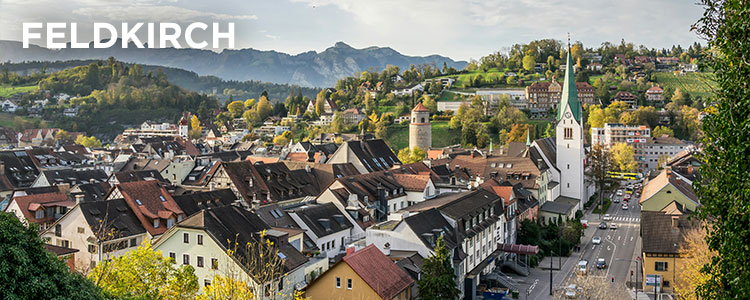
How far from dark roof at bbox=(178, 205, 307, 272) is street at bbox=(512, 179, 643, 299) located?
17.0 m

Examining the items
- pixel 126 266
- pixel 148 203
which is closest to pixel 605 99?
pixel 148 203

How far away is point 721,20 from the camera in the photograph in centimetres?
1330

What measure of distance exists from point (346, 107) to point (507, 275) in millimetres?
117423

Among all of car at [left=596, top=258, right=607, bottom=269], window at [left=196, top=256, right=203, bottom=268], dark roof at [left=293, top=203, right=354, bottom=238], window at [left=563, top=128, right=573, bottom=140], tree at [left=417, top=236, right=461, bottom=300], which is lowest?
car at [left=596, top=258, right=607, bottom=269]

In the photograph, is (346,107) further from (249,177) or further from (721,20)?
(721,20)

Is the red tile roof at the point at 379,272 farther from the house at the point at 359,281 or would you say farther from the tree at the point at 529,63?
the tree at the point at 529,63

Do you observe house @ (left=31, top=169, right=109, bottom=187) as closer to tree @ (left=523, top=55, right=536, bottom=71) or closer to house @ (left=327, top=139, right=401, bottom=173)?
house @ (left=327, top=139, right=401, bottom=173)

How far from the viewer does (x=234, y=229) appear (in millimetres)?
30781

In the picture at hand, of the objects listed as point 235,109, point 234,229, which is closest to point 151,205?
point 234,229

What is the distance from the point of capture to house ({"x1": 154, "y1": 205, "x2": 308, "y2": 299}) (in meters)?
29.2

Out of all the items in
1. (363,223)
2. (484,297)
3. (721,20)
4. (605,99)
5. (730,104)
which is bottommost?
(484,297)

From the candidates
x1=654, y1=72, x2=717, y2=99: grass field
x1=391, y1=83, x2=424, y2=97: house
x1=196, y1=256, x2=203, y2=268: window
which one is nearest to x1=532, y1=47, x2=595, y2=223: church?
x1=196, y1=256, x2=203, y2=268: window

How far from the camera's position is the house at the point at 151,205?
3991cm

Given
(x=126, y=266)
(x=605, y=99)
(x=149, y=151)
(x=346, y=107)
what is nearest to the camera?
(x=126, y=266)
